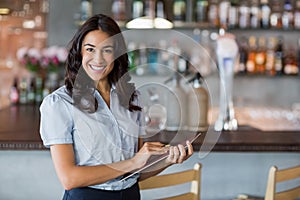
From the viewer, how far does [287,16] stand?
12.3 feet

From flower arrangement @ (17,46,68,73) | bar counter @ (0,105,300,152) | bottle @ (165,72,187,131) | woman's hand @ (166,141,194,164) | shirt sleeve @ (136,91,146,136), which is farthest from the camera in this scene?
flower arrangement @ (17,46,68,73)

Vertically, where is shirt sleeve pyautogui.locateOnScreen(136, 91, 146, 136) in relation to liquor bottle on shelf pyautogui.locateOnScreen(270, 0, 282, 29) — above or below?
below

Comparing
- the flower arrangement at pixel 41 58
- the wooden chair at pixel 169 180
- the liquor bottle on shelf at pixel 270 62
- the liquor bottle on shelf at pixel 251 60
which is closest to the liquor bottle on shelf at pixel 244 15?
the liquor bottle on shelf at pixel 251 60

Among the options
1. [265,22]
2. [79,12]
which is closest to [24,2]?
[79,12]

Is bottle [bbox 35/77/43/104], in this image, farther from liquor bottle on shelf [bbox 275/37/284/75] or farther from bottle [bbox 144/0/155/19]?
liquor bottle on shelf [bbox 275/37/284/75]

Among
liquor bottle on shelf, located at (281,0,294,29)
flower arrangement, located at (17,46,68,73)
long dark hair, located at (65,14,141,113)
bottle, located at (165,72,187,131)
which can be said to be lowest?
bottle, located at (165,72,187,131)

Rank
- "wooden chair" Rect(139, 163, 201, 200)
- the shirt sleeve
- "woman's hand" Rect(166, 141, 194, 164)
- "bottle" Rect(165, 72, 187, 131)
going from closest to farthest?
"woman's hand" Rect(166, 141, 194, 164), the shirt sleeve, "wooden chair" Rect(139, 163, 201, 200), "bottle" Rect(165, 72, 187, 131)

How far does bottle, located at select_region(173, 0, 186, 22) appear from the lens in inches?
144

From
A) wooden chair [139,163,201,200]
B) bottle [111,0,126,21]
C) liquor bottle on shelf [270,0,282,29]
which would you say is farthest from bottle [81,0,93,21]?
wooden chair [139,163,201,200]

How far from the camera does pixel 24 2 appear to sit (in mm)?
4254

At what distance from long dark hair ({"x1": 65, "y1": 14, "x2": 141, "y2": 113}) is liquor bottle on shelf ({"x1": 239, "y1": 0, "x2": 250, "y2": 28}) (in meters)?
2.67

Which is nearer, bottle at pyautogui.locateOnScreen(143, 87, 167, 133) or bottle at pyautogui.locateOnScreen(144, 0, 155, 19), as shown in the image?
bottle at pyautogui.locateOnScreen(143, 87, 167, 133)

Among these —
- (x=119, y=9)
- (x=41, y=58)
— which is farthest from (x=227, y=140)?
(x=119, y=9)

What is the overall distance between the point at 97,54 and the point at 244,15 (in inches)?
110
